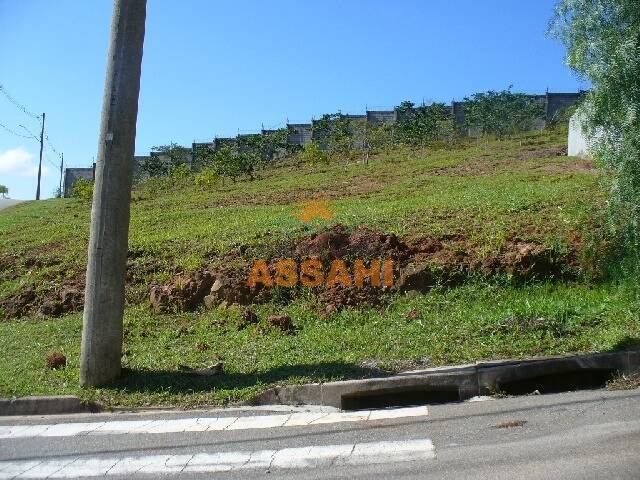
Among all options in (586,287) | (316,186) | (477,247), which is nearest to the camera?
(586,287)

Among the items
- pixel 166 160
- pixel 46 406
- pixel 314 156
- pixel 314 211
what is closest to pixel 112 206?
pixel 46 406

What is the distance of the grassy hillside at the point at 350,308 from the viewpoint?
723cm

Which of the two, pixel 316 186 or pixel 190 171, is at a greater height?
pixel 190 171

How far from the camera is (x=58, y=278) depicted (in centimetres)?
1190

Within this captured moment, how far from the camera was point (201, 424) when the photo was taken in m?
6.06

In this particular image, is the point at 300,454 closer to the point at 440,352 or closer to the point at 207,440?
the point at 207,440

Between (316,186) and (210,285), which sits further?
(316,186)

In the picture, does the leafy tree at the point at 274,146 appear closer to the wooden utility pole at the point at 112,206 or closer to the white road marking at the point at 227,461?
the wooden utility pole at the point at 112,206

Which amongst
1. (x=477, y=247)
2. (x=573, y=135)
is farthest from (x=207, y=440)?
(x=573, y=135)

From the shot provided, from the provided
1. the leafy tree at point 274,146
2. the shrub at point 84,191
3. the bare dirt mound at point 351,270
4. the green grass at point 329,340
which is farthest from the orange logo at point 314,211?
the leafy tree at point 274,146

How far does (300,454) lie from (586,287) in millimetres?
5271

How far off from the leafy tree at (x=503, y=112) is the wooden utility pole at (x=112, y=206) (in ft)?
80.1

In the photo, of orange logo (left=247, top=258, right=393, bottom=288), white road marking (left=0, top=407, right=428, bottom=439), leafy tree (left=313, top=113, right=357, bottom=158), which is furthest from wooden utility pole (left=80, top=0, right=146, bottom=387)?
leafy tree (left=313, top=113, right=357, bottom=158)

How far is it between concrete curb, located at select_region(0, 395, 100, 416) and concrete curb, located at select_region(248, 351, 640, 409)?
5.74 feet
